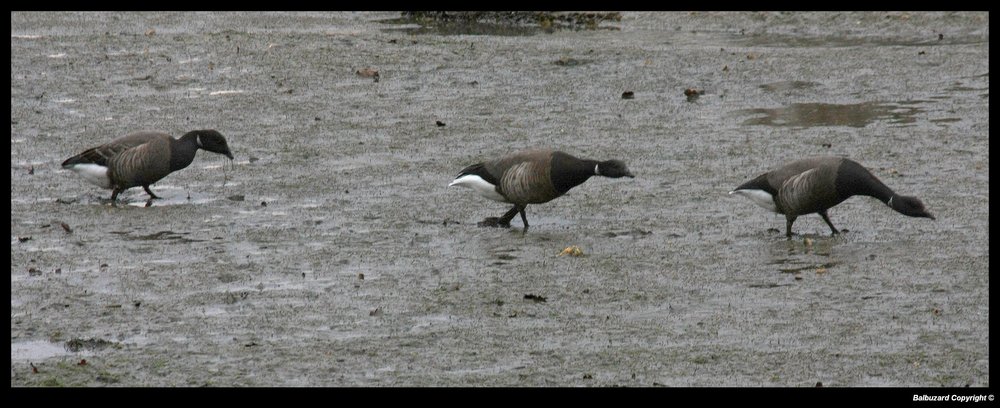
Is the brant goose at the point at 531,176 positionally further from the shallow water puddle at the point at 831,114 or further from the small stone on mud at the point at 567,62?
the small stone on mud at the point at 567,62

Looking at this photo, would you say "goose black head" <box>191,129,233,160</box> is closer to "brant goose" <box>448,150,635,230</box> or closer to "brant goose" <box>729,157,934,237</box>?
"brant goose" <box>448,150,635,230</box>

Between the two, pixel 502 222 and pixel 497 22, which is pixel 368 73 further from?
pixel 502 222

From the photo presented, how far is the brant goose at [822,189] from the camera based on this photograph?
11125 mm

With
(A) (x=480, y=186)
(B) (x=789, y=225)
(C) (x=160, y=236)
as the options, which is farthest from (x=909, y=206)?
(C) (x=160, y=236)

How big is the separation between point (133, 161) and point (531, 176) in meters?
3.58

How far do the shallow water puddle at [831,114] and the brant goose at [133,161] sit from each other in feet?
20.1

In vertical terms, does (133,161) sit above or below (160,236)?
above

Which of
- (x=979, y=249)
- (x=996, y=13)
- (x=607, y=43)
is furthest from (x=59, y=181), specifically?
(x=996, y=13)

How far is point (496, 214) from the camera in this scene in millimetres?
12477

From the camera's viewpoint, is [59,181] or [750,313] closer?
[750,313]

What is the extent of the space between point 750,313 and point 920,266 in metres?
1.85

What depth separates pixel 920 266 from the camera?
399 inches

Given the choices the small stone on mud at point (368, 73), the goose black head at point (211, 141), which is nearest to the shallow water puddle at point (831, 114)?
the small stone on mud at point (368, 73)

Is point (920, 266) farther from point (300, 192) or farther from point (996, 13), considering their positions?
point (996, 13)
